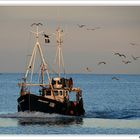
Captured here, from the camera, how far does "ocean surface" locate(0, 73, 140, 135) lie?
12.7m

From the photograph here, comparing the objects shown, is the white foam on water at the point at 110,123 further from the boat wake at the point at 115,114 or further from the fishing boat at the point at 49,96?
the fishing boat at the point at 49,96

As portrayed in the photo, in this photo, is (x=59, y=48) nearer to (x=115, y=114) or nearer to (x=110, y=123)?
(x=110, y=123)

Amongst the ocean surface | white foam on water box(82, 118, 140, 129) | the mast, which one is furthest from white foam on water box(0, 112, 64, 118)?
the mast

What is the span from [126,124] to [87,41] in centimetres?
175

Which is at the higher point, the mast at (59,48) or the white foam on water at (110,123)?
the mast at (59,48)

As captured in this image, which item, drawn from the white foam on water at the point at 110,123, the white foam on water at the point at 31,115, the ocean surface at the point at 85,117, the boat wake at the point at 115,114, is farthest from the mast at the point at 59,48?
the white foam on water at the point at 31,115

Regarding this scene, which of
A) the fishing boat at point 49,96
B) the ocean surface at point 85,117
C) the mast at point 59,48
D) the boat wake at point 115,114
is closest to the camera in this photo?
the mast at point 59,48

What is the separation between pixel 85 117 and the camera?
1501 centimetres

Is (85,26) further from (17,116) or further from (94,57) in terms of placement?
(17,116)

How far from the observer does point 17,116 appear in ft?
48.1

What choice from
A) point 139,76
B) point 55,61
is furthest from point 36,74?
point 139,76

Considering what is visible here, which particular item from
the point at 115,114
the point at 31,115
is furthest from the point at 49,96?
the point at 115,114

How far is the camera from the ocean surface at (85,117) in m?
12.7

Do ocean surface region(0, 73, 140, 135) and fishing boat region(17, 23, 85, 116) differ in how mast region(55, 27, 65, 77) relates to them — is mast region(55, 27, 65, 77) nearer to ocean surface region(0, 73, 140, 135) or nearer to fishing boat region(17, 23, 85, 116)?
ocean surface region(0, 73, 140, 135)
